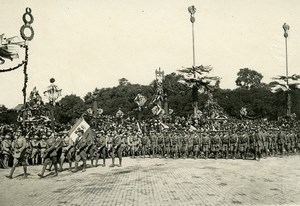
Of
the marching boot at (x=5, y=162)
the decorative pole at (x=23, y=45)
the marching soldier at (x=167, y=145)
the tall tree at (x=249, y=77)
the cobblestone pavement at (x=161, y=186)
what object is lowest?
the cobblestone pavement at (x=161, y=186)

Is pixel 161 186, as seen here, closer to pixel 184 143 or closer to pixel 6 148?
pixel 6 148

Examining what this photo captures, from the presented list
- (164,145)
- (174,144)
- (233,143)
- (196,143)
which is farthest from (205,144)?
(164,145)

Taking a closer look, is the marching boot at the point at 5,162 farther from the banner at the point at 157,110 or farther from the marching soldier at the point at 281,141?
the marching soldier at the point at 281,141

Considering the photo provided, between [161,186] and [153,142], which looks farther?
[153,142]

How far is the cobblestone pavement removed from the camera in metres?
9.33

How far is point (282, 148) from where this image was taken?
67.6 ft

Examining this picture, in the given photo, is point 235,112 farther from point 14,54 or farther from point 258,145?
point 14,54

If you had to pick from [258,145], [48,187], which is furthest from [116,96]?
[48,187]

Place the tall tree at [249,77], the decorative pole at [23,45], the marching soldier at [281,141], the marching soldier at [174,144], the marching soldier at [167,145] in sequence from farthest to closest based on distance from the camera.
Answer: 1. the tall tree at [249,77]
2. the marching soldier at [281,141]
3. the marching soldier at [167,145]
4. the marching soldier at [174,144]
5. the decorative pole at [23,45]

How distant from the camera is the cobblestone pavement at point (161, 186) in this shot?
9.33 meters

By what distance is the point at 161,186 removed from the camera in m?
11.0

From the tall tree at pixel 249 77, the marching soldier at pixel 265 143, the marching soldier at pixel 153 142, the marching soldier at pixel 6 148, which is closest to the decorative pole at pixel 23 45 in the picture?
the marching soldier at pixel 6 148

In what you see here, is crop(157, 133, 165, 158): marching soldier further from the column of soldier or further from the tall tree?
the tall tree

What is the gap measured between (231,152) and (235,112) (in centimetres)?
4043
